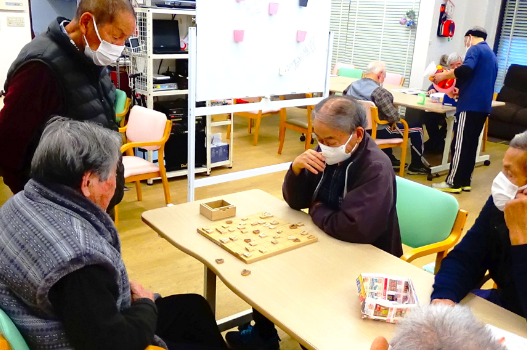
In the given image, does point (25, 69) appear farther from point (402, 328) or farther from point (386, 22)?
point (386, 22)

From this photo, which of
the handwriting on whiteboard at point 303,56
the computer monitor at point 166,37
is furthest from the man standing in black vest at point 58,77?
the computer monitor at point 166,37

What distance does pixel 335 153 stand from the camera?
194 centimetres

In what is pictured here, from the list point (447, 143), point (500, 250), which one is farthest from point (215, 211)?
point (447, 143)

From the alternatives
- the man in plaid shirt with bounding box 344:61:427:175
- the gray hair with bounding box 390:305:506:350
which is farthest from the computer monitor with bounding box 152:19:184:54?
the gray hair with bounding box 390:305:506:350

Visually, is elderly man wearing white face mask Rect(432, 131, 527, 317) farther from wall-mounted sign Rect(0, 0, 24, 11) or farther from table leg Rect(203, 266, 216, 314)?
wall-mounted sign Rect(0, 0, 24, 11)

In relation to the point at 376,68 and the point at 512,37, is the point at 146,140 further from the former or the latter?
the point at 512,37

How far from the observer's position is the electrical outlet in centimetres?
439

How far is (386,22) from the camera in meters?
7.15

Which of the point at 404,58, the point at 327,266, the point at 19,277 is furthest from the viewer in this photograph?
the point at 404,58

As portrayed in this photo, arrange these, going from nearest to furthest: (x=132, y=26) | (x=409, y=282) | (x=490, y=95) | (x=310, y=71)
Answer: (x=409, y=282) < (x=132, y=26) < (x=310, y=71) < (x=490, y=95)

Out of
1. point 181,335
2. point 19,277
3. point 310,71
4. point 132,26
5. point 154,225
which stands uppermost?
point 132,26

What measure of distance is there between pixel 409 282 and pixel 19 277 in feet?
3.38

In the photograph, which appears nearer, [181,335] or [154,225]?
[181,335]

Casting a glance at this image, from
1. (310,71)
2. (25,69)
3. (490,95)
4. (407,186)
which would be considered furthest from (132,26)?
(490,95)
